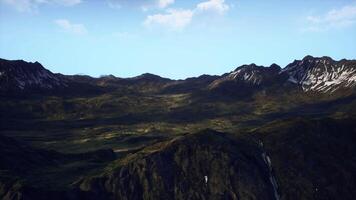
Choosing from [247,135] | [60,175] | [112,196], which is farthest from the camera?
[247,135]

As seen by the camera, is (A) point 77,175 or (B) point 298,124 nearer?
(A) point 77,175

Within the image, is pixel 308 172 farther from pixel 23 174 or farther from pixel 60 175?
pixel 23 174

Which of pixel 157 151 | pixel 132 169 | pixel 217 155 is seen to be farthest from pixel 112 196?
pixel 217 155

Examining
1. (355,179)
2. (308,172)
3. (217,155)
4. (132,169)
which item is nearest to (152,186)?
(132,169)

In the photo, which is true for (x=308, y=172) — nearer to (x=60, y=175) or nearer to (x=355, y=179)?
(x=355, y=179)

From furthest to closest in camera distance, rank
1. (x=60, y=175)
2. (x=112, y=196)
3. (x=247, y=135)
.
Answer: (x=247, y=135) → (x=60, y=175) → (x=112, y=196)

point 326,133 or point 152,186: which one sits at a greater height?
point 326,133
